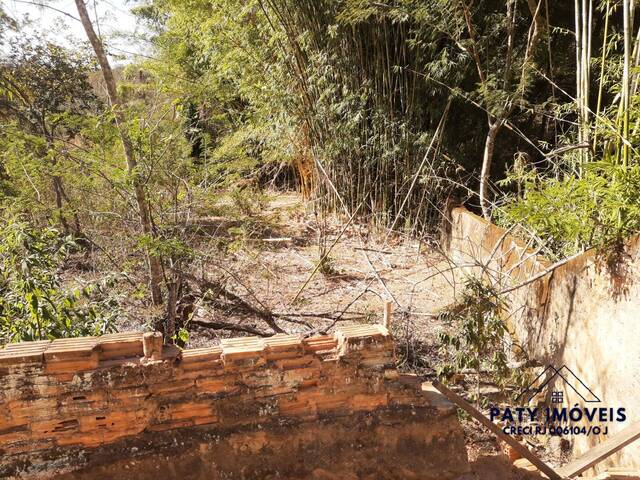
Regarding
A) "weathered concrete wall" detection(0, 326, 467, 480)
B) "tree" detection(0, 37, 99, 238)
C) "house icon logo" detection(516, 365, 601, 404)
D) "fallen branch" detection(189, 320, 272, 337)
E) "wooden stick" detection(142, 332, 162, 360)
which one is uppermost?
"tree" detection(0, 37, 99, 238)

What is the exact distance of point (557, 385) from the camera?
3.12 m

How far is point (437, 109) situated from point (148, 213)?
3.76 m

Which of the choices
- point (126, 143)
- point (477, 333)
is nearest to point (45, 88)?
point (126, 143)

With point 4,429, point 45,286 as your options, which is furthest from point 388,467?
point 45,286

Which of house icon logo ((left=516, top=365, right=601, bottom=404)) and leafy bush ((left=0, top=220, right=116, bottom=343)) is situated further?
house icon logo ((left=516, top=365, right=601, bottom=404))

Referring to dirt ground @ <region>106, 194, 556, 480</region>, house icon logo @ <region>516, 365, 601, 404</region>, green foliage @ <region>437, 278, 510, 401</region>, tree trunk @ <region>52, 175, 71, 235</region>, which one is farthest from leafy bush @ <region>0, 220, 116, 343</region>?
house icon logo @ <region>516, 365, 601, 404</region>

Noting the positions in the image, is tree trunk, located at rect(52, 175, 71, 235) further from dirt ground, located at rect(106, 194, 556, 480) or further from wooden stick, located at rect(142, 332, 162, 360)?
wooden stick, located at rect(142, 332, 162, 360)

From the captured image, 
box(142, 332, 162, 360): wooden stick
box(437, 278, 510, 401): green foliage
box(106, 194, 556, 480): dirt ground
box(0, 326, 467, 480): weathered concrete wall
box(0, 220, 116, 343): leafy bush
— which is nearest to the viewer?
box(0, 326, 467, 480): weathered concrete wall

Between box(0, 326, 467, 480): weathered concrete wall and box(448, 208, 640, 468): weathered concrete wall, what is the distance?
1053 millimetres

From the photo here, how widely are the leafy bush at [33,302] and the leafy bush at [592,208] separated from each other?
9.48 ft

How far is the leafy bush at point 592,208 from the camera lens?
2.35 meters

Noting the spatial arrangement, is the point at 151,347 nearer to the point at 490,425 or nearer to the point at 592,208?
the point at 490,425

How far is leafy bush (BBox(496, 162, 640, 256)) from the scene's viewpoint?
2354mm

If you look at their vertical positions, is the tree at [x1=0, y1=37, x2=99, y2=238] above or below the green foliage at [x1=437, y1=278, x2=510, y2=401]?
above
